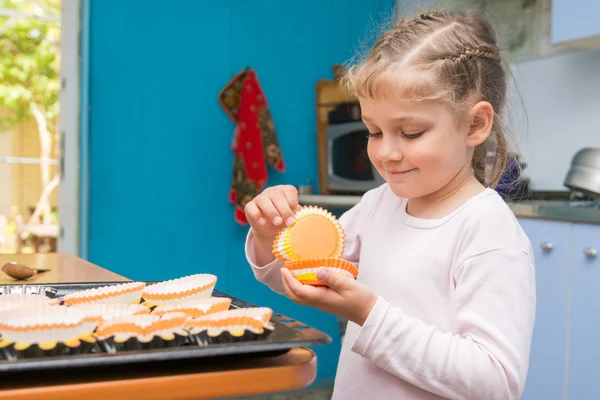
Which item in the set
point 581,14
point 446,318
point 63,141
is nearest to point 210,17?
point 63,141

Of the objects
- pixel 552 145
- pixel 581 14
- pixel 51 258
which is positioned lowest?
pixel 51 258

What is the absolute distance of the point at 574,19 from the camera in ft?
7.85

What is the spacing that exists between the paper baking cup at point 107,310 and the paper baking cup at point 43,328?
0.10 ft

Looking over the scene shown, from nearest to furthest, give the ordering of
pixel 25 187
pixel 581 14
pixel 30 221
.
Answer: pixel 581 14, pixel 25 187, pixel 30 221

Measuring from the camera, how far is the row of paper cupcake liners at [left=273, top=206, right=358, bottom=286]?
0.79m

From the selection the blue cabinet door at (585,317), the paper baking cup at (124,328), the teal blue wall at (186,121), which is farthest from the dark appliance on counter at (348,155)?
the paper baking cup at (124,328)

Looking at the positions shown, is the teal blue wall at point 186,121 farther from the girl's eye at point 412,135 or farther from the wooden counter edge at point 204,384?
the wooden counter edge at point 204,384

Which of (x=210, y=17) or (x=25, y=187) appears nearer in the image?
(x=210, y=17)

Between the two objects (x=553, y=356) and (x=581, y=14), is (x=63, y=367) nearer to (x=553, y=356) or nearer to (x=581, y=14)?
(x=553, y=356)

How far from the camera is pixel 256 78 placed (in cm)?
326

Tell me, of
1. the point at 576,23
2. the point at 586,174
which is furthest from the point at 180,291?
the point at 576,23

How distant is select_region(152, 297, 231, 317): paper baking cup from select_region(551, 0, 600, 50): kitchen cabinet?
Result: 203cm

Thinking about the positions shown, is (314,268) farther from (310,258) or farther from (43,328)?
(43,328)

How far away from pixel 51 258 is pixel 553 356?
1.57m
